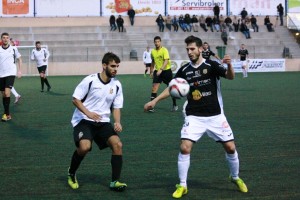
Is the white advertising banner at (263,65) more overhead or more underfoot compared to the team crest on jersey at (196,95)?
more overhead

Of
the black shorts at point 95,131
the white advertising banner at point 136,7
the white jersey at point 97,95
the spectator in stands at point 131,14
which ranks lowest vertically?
the black shorts at point 95,131

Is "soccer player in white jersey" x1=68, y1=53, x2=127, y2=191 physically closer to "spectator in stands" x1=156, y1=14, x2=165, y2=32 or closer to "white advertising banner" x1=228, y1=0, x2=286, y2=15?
"spectator in stands" x1=156, y1=14, x2=165, y2=32

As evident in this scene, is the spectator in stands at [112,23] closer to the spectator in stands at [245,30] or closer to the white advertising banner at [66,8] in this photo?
the white advertising banner at [66,8]

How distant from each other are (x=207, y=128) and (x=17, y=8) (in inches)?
1738

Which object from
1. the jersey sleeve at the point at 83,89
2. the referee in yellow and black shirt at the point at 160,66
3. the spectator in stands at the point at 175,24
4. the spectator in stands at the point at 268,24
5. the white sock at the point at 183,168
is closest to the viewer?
the white sock at the point at 183,168

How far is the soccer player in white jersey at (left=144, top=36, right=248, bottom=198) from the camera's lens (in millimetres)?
6938

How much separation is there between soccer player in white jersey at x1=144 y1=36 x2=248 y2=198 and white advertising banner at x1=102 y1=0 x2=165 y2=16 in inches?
1734

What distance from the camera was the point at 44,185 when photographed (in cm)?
738

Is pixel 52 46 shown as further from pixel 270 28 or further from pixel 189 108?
pixel 189 108

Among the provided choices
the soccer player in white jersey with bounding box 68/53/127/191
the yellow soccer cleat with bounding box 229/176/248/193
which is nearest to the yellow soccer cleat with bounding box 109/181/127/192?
the soccer player in white jersey with bounding box 68/53/127/191

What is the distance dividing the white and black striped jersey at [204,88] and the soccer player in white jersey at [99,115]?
963 mm

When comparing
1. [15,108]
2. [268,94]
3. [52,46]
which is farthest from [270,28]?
[15,108]

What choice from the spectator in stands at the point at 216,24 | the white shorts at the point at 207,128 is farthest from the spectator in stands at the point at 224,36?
the white shorts at the point at 207,128

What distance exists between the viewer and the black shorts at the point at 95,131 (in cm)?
725
